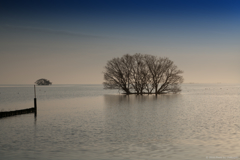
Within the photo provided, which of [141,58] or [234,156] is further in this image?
[141,58]

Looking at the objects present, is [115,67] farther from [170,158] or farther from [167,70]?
[170,158]

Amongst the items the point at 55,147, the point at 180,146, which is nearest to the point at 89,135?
the point at 55,147

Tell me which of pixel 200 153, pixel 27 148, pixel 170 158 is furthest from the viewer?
pixel 27 148

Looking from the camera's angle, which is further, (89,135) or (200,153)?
(89,135)

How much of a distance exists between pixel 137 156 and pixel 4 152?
7235 millimetres

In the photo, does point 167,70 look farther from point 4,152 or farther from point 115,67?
point 4,152

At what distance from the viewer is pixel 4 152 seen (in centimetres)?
Result: 1501

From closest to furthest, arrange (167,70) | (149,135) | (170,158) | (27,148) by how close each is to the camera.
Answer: (170,158) → (27,148) → (149,135) → (167,70)

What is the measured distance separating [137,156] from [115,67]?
64346 mm

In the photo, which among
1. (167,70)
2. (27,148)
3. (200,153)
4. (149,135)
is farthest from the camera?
(167,70)

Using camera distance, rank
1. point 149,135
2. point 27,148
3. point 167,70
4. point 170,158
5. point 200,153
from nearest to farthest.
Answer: point 170,158
point 200,153
point 27,148
point 149,135
point 167,70

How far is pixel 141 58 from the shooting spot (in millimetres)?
77812

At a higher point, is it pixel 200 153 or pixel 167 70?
pixel 167 70

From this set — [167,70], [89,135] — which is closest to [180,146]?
[89,135]
